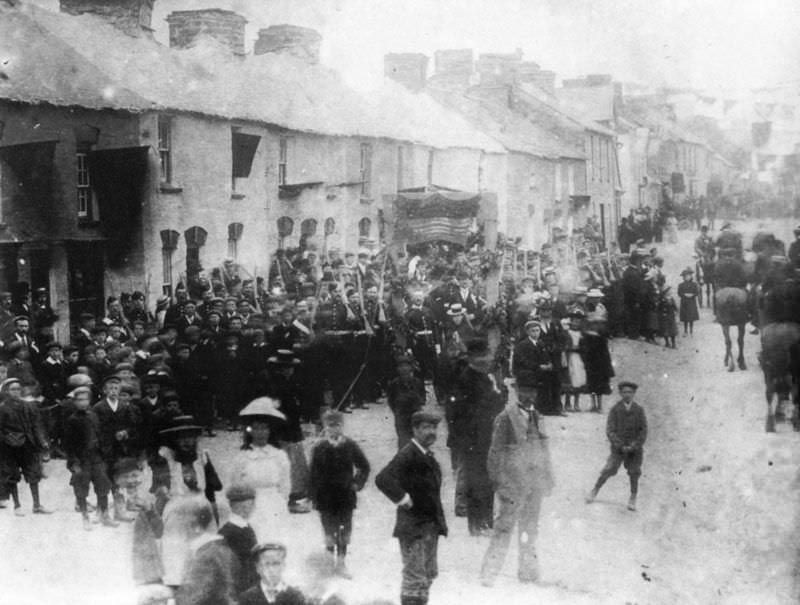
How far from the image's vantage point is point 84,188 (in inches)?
582

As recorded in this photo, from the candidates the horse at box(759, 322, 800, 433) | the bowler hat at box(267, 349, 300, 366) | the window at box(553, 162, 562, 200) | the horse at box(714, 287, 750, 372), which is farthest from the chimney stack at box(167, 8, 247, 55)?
the window at box(553, 162, 562, 200)

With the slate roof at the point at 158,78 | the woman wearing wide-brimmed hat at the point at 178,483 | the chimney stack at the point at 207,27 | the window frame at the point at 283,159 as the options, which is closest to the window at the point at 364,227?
the slate roof at the point at 158,78

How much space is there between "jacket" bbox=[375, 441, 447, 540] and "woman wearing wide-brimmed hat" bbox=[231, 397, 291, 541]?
1062 millimetres

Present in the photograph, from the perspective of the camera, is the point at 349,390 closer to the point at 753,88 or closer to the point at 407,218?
the point at 753,88

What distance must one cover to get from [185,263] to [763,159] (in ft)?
26.0

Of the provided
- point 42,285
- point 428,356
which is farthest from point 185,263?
point 428,356

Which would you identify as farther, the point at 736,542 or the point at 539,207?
the point at 539,207

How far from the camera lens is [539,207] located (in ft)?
81.1

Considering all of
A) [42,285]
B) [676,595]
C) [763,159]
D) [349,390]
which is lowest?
[676,595]

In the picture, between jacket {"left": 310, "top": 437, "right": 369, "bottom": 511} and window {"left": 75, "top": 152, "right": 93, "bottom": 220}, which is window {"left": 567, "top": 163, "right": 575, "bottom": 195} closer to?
window {"left": 75, "top": 152, "right": 93, "bottom": 220}

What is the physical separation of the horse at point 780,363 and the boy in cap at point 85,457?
5904 millimetres

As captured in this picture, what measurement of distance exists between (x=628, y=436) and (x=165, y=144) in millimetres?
9442

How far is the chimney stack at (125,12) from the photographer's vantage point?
1415 centimetres

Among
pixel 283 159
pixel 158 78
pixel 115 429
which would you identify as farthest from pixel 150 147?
pixel 115 429
